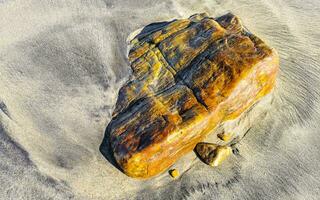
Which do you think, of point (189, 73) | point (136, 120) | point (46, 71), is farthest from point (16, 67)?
point (189, 73)

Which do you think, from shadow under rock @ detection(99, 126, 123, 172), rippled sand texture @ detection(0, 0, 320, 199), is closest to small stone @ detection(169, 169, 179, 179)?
rippled sand texture @ detection(0, 0, 320, 199)

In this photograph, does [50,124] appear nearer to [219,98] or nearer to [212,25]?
[219,98]

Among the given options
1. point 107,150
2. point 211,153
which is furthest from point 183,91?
point 107,150

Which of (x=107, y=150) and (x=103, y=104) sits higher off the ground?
(x=103, y=104)

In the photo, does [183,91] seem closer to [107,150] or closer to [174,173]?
[174,173]

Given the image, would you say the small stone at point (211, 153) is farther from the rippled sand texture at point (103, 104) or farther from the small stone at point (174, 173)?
the small stone at point (174, 173)
